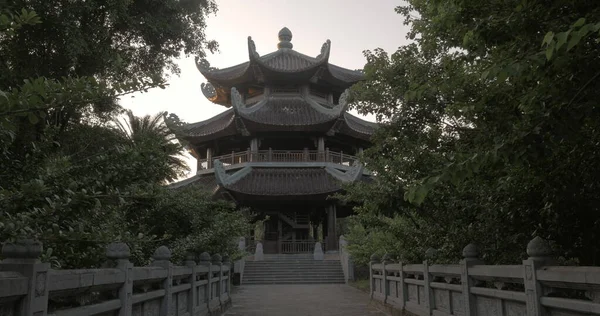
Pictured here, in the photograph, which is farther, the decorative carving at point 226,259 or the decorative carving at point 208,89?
the decorative carving at point 208,89

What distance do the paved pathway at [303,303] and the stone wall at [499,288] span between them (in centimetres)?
145

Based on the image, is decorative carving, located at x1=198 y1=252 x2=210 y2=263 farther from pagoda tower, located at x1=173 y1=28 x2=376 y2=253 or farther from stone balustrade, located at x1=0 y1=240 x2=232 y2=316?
pagoda tower, located at x1=173 y1=28 x2=376 y2=253

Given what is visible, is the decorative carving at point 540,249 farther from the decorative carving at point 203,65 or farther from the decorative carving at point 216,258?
the decorative carving at point 203,65

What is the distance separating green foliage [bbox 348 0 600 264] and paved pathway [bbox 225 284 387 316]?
2.99 meters

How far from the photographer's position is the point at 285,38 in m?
33.4

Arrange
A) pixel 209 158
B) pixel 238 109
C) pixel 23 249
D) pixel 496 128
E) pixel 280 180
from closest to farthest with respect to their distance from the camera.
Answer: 1. pixel 23 249
2. pixel 496 128
3. pixel 238 109
4. pixel 280 180
5. pixel 209 158

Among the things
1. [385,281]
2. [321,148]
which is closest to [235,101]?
[321,148]

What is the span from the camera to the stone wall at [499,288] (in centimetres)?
420

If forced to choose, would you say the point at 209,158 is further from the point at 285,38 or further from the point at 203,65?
the point at 285,38

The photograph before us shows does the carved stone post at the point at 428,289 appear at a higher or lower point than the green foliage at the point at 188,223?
lower

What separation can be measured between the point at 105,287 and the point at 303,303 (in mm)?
9343

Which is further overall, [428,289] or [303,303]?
[303,303]

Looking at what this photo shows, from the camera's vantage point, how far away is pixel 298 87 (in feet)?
99.5

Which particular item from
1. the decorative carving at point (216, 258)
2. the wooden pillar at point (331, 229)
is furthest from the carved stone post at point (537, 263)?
the wooden pillar at point (331, 229)
